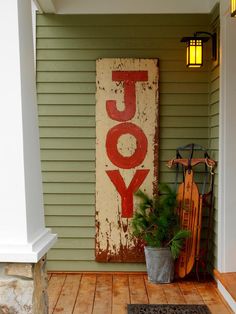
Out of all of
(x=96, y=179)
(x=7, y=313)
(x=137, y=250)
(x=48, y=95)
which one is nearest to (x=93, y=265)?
(x=137, y=250)

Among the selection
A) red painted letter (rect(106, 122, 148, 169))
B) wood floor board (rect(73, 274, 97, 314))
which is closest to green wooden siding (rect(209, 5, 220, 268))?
red painted letter (rect(106, 122, 148, 169))

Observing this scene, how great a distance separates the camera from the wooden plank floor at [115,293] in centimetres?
430

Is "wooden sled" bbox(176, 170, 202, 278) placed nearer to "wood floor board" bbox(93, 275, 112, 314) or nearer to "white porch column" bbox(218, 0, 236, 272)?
"white porch column" bbox(218, 0, 236, 272)

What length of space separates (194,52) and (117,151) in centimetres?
124

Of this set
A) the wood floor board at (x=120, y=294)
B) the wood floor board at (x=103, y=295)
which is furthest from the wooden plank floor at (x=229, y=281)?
the wood floor board at (x=103, y=295)

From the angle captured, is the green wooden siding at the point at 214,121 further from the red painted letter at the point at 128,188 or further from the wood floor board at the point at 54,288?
the wood floor board at the point at 54,288

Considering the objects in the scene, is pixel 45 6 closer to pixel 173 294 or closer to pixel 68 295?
pixel 68 295

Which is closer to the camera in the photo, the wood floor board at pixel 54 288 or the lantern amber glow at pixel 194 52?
the wood floor board at pixel 54 288

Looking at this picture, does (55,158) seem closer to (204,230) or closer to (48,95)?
(48,95)

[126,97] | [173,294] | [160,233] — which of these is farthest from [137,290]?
[126,97]

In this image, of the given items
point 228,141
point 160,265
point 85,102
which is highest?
point 85,102

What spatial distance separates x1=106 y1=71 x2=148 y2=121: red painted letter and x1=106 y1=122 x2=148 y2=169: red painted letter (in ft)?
0.30

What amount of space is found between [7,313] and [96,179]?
2.75 meters

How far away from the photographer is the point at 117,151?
5.36m
